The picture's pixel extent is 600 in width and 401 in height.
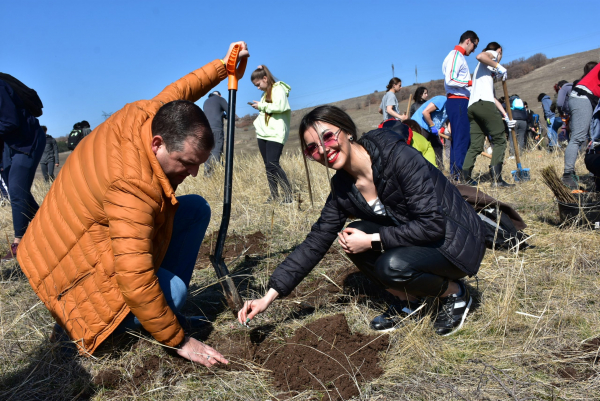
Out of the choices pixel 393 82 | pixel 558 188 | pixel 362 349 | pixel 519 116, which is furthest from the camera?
pixel 519 116

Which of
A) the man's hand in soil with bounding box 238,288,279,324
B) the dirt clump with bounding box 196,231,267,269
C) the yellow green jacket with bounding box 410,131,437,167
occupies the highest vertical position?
the yellow green jacket with bounding box 410,131,437,167

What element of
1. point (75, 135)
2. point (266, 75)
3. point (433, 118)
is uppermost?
point (75, 135)

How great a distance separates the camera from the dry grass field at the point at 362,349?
1845 mm

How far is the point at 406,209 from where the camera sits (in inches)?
86.7

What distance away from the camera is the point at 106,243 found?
200 centimetres

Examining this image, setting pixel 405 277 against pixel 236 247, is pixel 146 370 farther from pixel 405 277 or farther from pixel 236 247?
pixel 236 247

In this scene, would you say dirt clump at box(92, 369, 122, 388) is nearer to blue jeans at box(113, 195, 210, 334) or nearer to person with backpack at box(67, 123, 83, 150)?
blue jeans at box(113, 195, 210, 334)

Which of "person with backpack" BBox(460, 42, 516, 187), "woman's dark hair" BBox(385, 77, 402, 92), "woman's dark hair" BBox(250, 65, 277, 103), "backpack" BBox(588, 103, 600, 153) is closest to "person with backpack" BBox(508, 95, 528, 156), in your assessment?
"woman's dark hair" BBox(385, 77, 402, 92)

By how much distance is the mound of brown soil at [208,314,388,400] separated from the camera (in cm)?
193

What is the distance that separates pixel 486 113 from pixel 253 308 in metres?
4.70

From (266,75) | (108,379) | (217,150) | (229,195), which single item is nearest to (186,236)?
(229,195)

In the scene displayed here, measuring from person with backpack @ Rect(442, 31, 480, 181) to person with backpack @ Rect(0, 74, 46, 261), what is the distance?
508 cm

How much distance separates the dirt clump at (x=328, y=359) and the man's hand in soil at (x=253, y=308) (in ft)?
0.78

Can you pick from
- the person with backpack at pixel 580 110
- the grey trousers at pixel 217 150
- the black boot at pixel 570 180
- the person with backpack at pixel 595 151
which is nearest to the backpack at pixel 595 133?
the person with backpack at pixel 595 151
